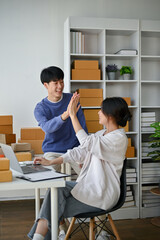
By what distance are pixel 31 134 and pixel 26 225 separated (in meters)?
1.07

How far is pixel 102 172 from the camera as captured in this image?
1.99 metres

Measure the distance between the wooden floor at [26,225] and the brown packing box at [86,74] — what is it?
1709 mm

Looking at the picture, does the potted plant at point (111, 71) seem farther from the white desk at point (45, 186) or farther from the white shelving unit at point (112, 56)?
the white desk at point (45, 186)

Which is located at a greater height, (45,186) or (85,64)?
(85,64)

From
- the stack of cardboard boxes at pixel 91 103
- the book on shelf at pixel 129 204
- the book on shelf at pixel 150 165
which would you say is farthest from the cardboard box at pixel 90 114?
the book on shelf at pixel 129 204

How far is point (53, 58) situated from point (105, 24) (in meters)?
0.87

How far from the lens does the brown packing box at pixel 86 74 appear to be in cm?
357

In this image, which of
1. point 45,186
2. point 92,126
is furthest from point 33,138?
point 45,186

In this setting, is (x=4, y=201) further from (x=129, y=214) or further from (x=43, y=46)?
(x=43, y=46)

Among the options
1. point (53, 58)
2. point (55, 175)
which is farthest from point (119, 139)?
point (53, 58)

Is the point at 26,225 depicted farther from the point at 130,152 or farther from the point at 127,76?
the point at 127,76

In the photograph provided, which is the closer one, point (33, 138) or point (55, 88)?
point (55, 88)

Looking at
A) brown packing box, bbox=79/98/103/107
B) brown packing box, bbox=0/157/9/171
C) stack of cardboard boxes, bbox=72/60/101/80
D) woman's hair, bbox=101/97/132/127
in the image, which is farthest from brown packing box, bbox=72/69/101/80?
brown packing box, bbox=0/157/9/171

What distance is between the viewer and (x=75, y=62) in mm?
3561
